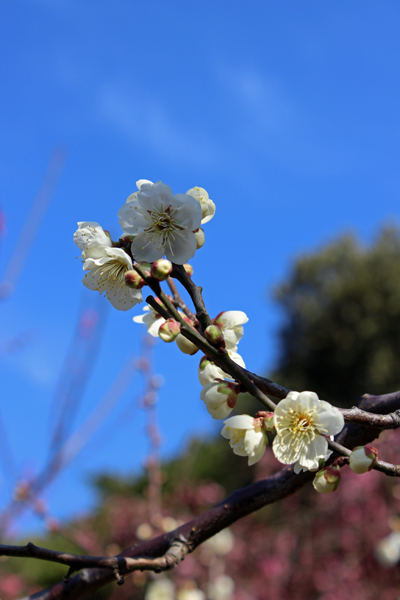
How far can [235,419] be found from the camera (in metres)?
0.71

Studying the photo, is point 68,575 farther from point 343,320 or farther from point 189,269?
point 343,320

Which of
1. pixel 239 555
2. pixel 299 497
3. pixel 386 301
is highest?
pixel 386 301

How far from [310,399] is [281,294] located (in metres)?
10.8

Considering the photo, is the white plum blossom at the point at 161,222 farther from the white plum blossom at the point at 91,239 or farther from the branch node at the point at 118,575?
the branch node at the point at 118,575

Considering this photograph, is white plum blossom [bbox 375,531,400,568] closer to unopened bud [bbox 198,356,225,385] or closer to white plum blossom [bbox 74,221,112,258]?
unopened bud [bbox 198,356,225,385]

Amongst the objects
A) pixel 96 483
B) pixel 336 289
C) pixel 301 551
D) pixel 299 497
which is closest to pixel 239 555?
pixel 301 551

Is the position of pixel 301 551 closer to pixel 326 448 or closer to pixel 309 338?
pixel 326 448

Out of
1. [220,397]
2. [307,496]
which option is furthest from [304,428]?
[307,496]

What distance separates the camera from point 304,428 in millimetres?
660

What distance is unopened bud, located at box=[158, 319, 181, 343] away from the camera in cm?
59

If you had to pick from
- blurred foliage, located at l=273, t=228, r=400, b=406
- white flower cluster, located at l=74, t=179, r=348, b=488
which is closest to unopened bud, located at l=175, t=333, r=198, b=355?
white flower cluster, located at l=74, t=179, r=348, b=488

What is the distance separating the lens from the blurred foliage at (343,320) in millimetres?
9734

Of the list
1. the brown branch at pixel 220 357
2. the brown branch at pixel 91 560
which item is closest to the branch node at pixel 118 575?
the brown branch at pixel 91 560

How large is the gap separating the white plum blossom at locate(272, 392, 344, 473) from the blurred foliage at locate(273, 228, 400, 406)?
8996 millimetres
